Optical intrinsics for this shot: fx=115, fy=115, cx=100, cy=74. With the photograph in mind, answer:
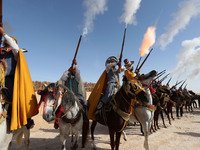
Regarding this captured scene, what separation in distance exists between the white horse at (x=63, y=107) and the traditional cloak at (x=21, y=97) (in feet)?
0.97

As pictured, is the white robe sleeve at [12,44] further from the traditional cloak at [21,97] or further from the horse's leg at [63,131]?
the horse's leg at [63,131]

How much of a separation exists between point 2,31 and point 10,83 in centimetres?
106

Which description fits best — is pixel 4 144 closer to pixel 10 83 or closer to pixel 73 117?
pixel 10 83

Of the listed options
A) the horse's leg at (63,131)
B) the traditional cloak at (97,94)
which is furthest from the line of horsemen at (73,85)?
the horse's leg at (63,131)

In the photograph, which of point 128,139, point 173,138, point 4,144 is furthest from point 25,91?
point 173,138

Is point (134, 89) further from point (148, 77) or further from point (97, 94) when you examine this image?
point (148, 77)

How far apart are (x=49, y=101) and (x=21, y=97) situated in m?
0.56

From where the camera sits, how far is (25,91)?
256 cm

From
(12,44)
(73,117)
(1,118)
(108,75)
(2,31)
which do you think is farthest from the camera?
(108,75)

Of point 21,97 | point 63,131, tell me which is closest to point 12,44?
point 21,97

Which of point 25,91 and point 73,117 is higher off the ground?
point 25,91

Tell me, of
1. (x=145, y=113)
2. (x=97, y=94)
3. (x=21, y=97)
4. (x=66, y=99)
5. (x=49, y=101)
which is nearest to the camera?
(x=21, y=97)

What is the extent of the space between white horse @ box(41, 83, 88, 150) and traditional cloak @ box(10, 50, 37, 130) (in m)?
0.29

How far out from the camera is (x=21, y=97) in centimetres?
241
